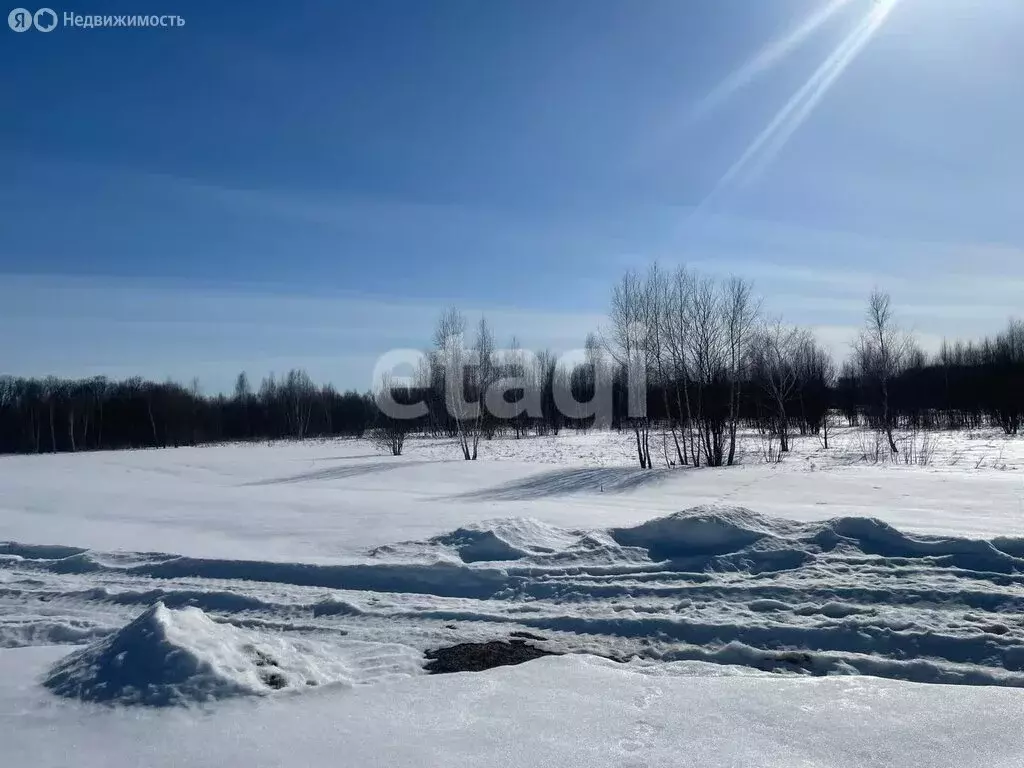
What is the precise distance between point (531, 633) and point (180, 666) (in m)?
2.55

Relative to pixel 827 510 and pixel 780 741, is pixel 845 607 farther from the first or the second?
pixel 827 510

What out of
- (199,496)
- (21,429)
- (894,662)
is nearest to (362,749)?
(894,662)

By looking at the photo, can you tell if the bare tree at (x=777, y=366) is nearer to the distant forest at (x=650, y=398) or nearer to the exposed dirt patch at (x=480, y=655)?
the distant forest at (x=650, y=398)

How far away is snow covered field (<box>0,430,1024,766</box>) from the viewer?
3510 mm

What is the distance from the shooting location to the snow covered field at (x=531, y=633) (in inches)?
138

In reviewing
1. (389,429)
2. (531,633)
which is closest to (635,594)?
(531,633)

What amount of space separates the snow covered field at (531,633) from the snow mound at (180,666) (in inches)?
0.7

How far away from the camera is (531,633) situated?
5426 millimetres

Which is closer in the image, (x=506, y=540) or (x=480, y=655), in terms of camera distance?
(x=480, y=655)

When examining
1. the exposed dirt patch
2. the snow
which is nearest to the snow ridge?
the exposed dirt patch

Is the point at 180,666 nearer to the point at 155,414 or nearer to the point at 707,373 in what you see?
the point at 707,373

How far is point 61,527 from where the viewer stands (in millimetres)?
10500

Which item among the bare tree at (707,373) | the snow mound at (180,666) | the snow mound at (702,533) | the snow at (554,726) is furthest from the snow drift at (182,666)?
the bare tree at (707,373)

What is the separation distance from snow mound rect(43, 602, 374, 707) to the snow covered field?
0.06ft
